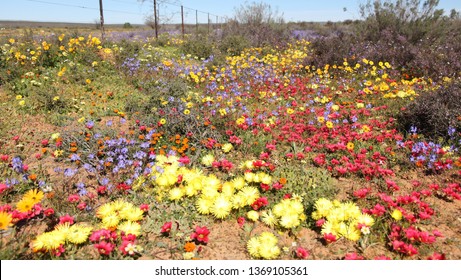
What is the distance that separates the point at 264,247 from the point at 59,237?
6.33ft

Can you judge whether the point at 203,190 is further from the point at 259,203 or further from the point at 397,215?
the point at 397,215

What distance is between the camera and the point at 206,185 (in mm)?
3887

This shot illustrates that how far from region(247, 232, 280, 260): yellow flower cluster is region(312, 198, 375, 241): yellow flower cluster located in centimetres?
56

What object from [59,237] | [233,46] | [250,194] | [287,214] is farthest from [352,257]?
[233,46]

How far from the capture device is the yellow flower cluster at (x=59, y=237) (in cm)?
282

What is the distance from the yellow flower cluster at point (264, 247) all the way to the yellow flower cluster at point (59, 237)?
5.29 feet

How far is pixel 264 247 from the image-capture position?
9.79 ft

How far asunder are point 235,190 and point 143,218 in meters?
1.15

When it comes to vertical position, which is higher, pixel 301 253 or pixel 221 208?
pixel 221 208

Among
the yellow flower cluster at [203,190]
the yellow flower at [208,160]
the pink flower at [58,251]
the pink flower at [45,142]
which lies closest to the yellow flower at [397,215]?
the yellow flower cluster at [203,190]

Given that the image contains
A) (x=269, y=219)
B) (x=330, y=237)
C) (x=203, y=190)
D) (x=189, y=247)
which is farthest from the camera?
(x=203, y=190)

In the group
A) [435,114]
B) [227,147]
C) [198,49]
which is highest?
[198,49]

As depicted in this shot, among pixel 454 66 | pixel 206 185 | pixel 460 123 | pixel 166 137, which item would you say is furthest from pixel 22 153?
pixel 454 66

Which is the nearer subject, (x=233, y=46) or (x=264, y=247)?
(x=264, y=247)
